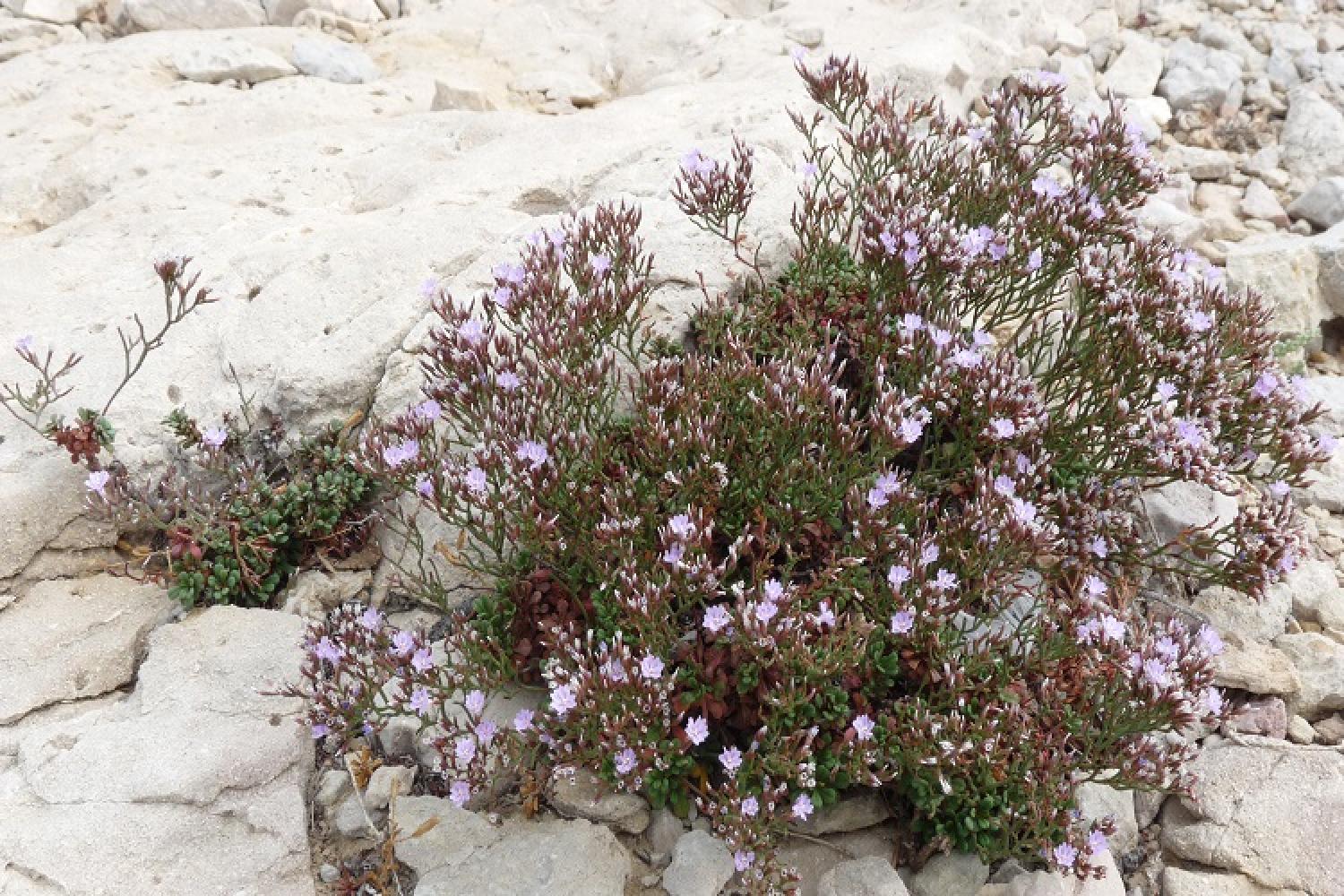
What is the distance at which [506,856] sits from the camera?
10.3 ft

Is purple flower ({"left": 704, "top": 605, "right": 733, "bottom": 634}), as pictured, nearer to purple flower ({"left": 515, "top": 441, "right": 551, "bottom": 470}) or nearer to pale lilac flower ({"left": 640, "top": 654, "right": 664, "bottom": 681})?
pale lilac flower ({"left": 640, "top": 654, "right": 664, "bottom": 681})


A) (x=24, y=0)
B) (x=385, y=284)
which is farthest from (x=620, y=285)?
(x=24, y=0)

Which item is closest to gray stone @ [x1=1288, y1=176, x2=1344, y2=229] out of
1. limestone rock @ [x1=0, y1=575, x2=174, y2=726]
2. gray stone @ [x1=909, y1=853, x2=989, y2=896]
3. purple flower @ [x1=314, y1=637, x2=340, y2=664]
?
gray stone @ [x1=909, y1=853, x2=989, y2=896]

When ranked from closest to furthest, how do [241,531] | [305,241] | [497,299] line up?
[497,299] < [241,531] < [305,241]

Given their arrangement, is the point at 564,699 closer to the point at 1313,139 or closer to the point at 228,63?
the point at 228,63

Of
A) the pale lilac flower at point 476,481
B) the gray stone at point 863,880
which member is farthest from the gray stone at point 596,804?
the pale lilac flower at point 476,481

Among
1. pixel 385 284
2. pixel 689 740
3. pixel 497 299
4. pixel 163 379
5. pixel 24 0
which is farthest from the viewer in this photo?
pixel 24 0

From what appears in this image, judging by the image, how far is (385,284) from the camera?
4824mm

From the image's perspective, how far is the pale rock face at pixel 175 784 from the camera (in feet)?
10.3

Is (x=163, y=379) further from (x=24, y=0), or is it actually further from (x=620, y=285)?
(x=24, y=0)

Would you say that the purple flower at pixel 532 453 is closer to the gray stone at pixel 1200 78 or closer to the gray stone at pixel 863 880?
the gray stone at pixel 863 880

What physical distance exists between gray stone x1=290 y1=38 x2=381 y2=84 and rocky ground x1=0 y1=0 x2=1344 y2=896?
0.08 ft

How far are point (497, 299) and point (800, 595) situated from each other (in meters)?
1.56

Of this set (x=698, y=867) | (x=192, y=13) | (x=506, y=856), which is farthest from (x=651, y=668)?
(x=192, y=13)
